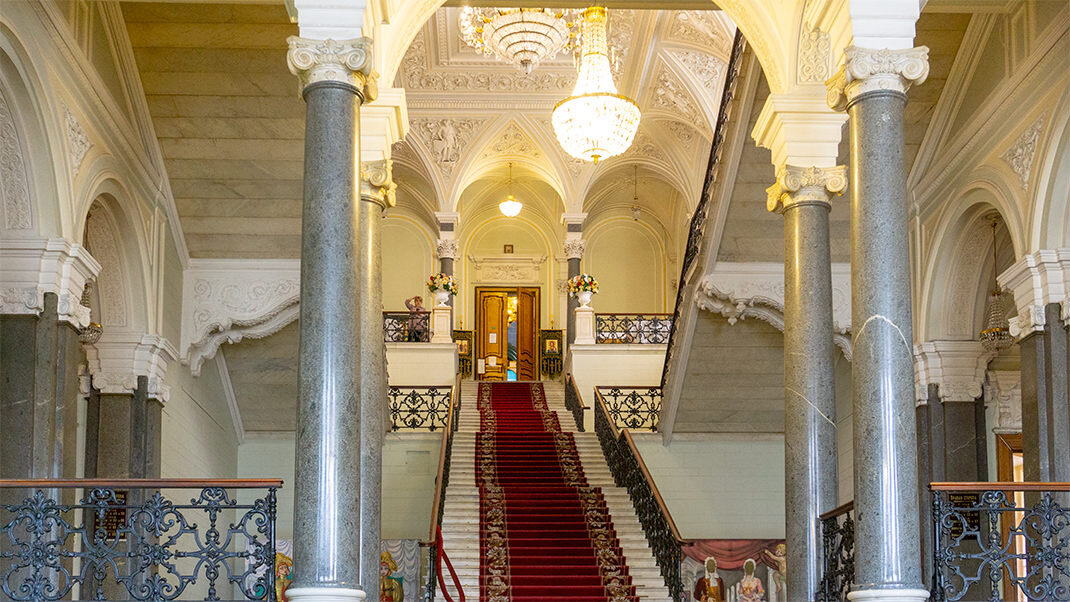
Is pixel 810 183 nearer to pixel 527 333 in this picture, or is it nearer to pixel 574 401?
pixel 574 401

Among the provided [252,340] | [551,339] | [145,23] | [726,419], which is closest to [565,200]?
[551,339]

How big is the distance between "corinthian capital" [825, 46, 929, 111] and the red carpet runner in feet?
20.2

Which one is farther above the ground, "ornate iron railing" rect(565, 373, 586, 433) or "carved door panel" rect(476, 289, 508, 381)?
"carved door panel" rect(476, 289, 508, 381)


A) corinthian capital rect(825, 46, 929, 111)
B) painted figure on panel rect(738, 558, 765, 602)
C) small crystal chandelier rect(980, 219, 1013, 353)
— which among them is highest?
corinthian capital rect(825, 46, 929, 111)

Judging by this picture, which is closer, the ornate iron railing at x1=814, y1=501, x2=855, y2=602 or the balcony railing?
the balcony railing

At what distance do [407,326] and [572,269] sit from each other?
3.07m

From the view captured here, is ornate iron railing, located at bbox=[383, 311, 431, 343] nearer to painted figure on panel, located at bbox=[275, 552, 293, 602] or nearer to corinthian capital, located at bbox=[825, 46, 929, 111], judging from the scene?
painted figure on panel, located at bbox=[275, 552, 293, 602]

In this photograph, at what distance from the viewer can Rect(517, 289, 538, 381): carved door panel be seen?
→ 25516 millimetres

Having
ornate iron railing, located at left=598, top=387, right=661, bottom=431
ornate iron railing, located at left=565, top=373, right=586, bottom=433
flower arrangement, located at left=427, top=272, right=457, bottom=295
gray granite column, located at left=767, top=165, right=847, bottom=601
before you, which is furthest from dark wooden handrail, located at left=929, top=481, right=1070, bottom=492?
flower arrangement, located at left=427, top=272, right=457, bottom=295

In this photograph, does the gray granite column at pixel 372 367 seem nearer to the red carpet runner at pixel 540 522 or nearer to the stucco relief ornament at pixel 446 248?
the red carpet runner at pixel 540 522

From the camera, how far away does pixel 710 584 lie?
531 inches

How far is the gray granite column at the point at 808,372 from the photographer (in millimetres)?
9008

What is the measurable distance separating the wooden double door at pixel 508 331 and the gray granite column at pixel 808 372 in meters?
15.9

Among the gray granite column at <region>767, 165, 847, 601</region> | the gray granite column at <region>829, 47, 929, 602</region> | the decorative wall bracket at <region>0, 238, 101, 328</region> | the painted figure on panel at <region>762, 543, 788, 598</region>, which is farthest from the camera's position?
the painted figure on panel at <region>762, 543, 788, 598</region>
